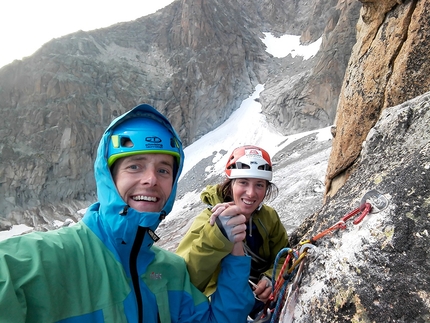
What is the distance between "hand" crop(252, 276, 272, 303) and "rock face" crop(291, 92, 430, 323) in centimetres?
70

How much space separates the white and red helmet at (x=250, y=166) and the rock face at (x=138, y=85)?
4073 centimetres

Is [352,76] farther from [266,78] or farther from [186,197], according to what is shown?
[266,78]

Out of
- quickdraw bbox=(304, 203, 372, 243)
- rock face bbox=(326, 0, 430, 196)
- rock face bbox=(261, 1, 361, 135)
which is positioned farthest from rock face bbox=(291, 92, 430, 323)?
rock face bbox=(261, 1, 361, 135)

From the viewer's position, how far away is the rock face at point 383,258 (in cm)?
182

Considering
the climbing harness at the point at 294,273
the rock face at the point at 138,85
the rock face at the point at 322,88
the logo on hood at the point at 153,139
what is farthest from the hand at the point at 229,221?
the rock face at the point at 138,85

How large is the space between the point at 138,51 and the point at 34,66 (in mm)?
21758

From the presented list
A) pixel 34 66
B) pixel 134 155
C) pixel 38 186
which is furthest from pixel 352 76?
pixel 34 66

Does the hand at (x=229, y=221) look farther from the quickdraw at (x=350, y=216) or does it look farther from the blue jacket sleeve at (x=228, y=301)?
the quickdraw at (x=350, y=216)

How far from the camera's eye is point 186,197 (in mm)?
38375

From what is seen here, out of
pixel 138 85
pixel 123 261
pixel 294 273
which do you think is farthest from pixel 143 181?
pixel 138 85

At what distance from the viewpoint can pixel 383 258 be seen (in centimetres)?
198

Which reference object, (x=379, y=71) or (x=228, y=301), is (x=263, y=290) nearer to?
(x=228, y=301)

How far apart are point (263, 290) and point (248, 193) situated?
1271 mm

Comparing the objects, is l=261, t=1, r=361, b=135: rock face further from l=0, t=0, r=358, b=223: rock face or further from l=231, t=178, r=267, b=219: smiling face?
l=231, t=178, r=267, b=219: smiling face
